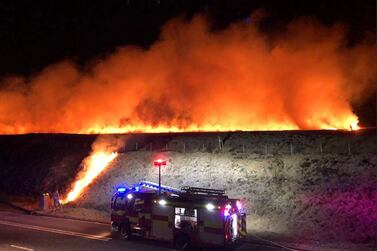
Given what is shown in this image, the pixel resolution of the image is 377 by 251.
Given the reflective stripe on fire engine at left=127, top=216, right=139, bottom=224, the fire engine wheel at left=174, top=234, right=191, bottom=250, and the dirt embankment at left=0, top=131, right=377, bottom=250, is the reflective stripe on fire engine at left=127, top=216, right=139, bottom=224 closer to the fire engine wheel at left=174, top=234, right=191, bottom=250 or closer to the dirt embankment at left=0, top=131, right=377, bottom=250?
the fire engine wheel at left=174, top=234, right=191, bottom=250

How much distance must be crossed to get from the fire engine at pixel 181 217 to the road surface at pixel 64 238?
644mm

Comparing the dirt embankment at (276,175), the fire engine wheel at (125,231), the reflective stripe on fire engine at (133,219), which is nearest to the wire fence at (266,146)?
the dirt embankment at (276,175)

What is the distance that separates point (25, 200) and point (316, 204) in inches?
802

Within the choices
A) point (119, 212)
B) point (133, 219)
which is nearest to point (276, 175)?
point (133, 219)

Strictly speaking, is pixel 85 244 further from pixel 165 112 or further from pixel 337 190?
pixel 165 112

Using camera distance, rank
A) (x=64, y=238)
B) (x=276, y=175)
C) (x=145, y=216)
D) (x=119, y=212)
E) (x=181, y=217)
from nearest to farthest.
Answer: (x=181, y=217)
(x=145, y=216)
(x=64, y=238)
(x=119, y=212)
(x=276, y=175)

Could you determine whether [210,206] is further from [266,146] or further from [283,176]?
[266,146]

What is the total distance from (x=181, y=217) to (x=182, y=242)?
1050 millimetres

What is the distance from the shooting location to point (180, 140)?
31094mm

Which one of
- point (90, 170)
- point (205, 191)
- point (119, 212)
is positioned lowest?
point (119, 212)

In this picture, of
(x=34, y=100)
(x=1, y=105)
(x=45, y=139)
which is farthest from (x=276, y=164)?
(x=1, y=105)

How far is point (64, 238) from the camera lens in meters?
18.4

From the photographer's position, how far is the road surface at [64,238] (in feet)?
55.5

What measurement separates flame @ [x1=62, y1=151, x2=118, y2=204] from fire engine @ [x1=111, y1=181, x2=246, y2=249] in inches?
410
